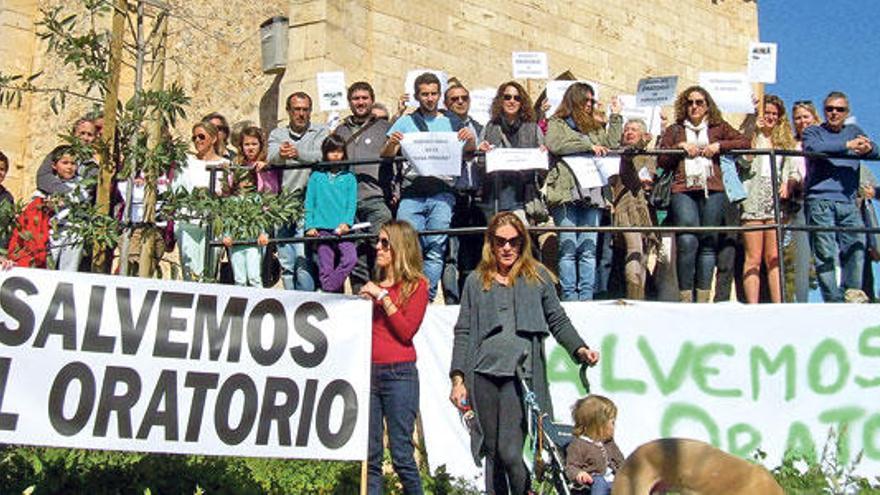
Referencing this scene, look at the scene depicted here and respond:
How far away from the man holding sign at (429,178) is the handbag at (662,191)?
1.53 metres

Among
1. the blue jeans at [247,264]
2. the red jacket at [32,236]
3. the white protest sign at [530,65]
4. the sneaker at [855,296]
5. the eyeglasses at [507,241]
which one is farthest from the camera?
the white protest sign at [530,65]

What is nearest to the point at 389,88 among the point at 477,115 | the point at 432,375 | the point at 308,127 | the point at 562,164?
the point at 477,115

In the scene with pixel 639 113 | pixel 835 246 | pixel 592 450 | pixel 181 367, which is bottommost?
pixel 592 450

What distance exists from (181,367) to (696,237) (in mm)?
4385

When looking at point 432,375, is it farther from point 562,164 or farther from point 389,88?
point 389,88

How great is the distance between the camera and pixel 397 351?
7004 millimetres

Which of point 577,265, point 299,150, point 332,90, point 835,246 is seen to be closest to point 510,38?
point 332,90

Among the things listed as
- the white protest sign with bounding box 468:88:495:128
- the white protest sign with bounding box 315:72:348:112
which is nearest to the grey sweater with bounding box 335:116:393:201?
the white protest sign with bounding box 315:72:348:112

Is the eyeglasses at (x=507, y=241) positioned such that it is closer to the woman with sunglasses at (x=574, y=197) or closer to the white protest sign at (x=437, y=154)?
the white protest sign at (x=437, y=154)

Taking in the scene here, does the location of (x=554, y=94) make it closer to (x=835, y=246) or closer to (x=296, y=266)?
(x=835, y=246)

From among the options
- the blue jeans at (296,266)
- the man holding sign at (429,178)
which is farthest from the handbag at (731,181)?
the blue jeans at (296,266)

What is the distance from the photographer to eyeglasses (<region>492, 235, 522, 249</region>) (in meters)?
6.74

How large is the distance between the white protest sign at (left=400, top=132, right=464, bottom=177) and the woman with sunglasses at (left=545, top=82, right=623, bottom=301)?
74 cm

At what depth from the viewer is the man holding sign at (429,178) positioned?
30.8 ft
